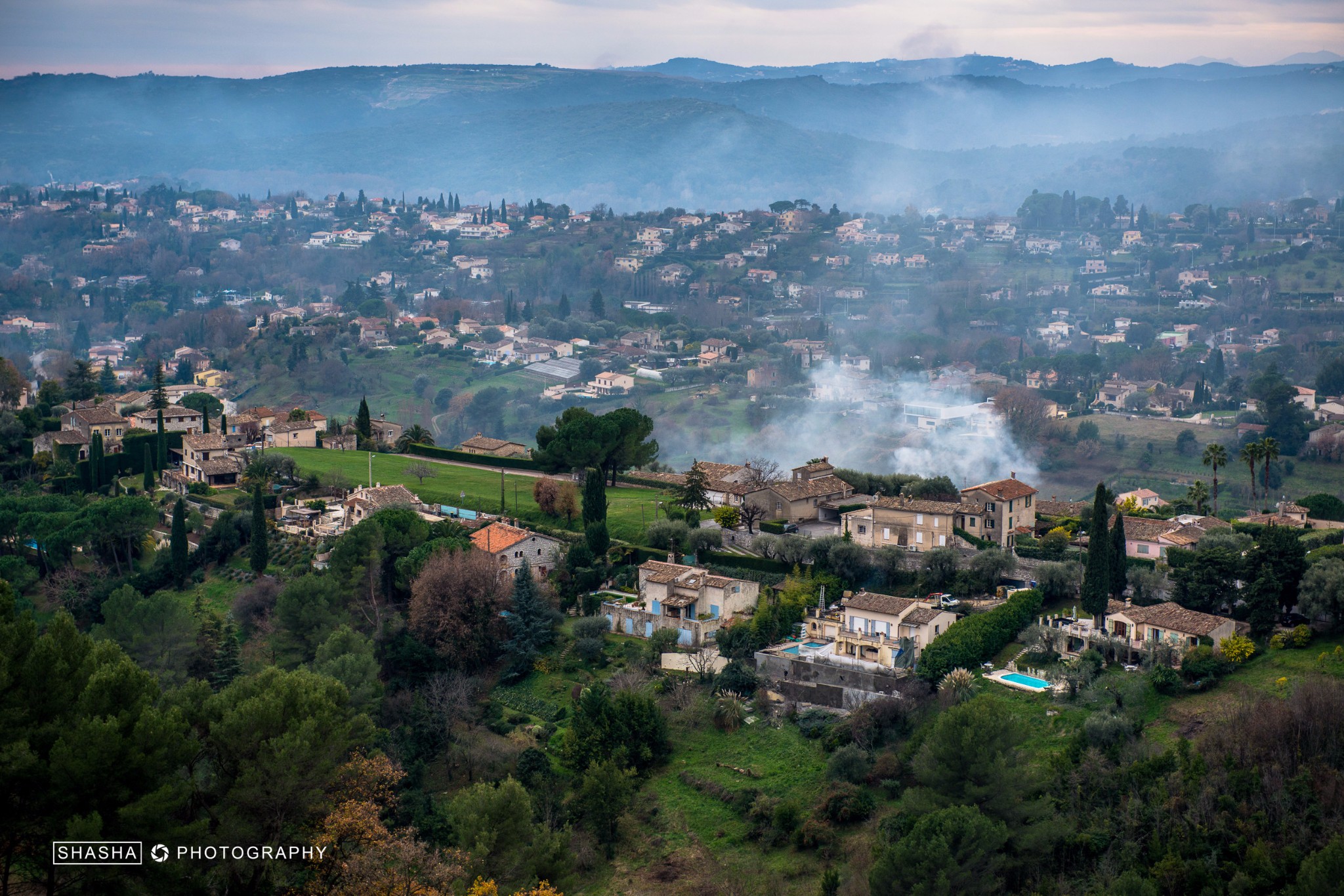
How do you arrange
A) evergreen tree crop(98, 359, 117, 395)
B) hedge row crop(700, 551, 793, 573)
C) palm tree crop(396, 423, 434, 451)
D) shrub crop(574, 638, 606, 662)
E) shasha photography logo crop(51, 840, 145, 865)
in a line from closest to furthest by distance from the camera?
shasha photography logo crop(51, 840, 145, 865) → shrub crop(574, 638, 606, 662) → hedge row crop(700, 551, 793, 573) → palm tree crop(396, 423, 434, 451) → evergreen tree crop(98, 359, 117, 395)

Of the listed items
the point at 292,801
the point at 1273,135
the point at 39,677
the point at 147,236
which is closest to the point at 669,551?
the point at 292,801

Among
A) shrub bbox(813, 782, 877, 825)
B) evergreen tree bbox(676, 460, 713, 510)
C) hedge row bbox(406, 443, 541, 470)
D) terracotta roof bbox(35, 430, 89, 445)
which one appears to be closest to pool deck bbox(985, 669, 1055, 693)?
shrub bbox(813, 782, 877, 825)

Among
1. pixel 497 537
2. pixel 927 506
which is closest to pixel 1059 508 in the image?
pixel 927 506

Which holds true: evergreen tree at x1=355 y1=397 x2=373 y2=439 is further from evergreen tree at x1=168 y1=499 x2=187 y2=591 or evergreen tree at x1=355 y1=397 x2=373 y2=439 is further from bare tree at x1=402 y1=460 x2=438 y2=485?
evergreen tree at x1=168 y1=499 x2=187 y2=591

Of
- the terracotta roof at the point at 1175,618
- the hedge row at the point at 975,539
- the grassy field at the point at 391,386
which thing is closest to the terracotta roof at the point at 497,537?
the hedge row at the point at 975,539

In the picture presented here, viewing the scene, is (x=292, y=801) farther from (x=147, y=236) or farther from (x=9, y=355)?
(x=147, y=236)
